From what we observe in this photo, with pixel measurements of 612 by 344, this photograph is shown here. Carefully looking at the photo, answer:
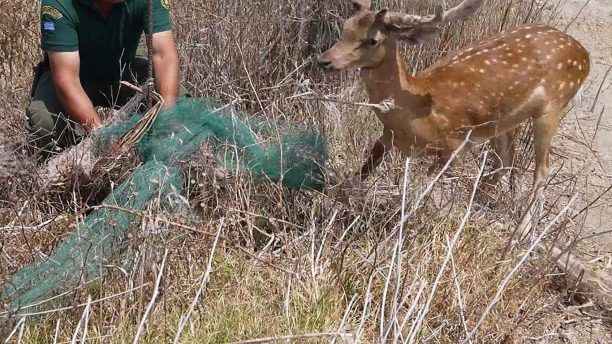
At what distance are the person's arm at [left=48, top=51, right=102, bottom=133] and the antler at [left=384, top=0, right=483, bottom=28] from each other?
56.2 inches

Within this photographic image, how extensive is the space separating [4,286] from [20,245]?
0.32 metres

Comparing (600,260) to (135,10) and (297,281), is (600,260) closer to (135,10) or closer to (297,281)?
(297,281)

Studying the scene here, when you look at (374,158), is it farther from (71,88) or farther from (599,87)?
(599,87)

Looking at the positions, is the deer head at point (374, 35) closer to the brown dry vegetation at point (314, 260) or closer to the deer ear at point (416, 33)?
the deer ear at point (416, 33)

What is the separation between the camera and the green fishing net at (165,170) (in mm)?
2742

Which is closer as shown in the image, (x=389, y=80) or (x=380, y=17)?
(x=380, y=17)

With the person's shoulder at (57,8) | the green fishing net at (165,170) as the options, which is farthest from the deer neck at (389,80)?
the person's shoulder at (57,8)

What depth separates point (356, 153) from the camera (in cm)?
418

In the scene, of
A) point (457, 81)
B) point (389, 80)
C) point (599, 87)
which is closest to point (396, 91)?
point (389, 80)

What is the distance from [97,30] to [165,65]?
0.37 meters

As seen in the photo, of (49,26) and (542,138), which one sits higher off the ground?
(49,26)

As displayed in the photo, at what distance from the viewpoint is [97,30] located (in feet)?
13.0

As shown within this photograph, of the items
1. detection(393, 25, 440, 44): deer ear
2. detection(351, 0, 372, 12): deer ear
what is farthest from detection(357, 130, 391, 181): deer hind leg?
detection(351, 0, 372, 12): deer ear

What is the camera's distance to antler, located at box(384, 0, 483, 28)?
346 centimetres
